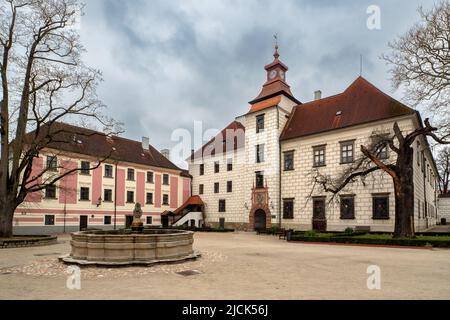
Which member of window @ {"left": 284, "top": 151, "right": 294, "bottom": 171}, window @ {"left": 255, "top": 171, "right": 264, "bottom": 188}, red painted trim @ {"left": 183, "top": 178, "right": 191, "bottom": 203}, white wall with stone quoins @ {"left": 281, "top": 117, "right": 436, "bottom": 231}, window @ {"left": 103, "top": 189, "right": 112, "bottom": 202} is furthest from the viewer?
red painted trim @ {"left": 183, "top": 178, "right": 191, "bottom": 203}

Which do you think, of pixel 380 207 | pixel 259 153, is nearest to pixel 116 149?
pixel 259 153

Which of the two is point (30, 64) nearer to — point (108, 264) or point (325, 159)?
point (108, 264)

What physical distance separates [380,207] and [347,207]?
9.23ft

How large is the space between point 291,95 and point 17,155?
2651 cm

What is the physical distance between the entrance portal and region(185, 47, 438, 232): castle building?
10 centimetres

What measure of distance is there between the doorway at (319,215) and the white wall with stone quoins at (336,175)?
0.45 meters

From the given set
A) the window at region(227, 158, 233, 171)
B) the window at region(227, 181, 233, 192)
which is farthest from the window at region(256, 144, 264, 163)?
the window at region(227, 181, 233, 192)

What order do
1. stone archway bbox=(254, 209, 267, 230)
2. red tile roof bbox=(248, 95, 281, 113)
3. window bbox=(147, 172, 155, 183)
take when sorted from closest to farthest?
stone archway bbox=(254, 209, 267, 230) < red tile roof bbox=(248, 95, 281, 113) < window bbox=(147, 172, 155, 183)

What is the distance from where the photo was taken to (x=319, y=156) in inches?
1216

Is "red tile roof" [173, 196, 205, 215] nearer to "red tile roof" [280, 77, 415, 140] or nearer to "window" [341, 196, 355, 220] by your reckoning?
"red tile roof" [280, 77, 415, 140]

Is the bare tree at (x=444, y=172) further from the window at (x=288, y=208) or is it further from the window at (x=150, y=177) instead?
the window at (x=150, y=177)

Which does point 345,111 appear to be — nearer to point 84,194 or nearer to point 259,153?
point 259,153

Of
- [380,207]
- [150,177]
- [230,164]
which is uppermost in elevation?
[230,164]

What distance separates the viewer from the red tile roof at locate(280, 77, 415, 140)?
27.5m
